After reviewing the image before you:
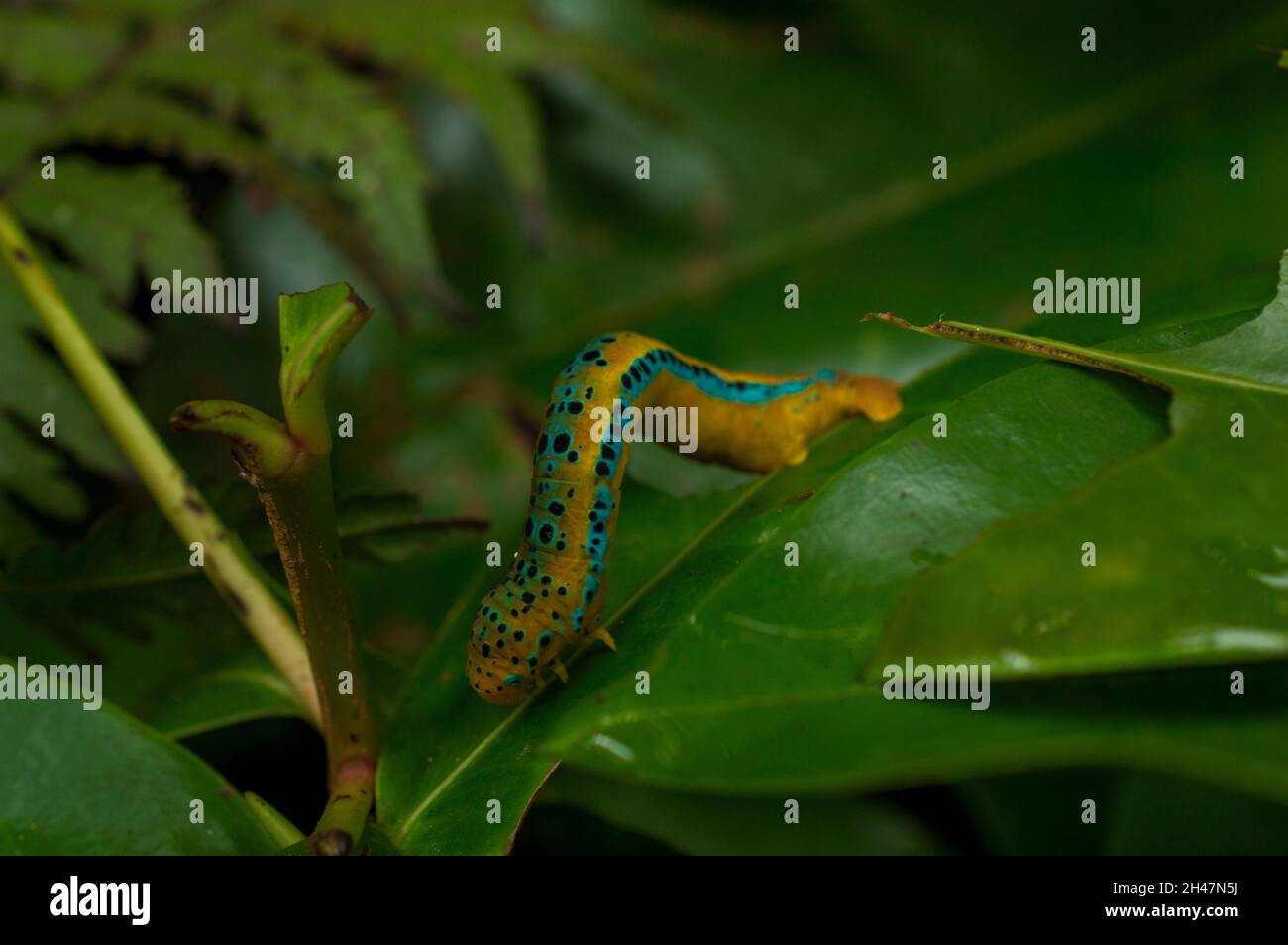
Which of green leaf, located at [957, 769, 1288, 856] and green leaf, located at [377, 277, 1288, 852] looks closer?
green leaf, located at [377, 277, 1288, 852]

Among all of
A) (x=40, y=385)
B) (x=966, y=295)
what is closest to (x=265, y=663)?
(x=40, y=385)

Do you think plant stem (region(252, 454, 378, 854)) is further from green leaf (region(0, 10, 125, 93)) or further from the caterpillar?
green leaf (region(0, 10, 125, 93))

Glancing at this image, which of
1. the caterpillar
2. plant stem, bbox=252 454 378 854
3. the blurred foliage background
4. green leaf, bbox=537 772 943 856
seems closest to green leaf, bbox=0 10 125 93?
the blurred foliage background

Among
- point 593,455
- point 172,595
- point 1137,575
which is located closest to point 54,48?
point 172,595

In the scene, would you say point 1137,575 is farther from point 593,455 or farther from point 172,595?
point 172,595

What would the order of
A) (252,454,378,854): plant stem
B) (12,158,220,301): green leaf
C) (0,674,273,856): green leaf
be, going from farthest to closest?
1. (12,158,220,301): green leaf
2. (0,674,273,856): green leaf
3. (252,454,378,854): plant stem

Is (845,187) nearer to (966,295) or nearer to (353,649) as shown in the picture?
(966,295)

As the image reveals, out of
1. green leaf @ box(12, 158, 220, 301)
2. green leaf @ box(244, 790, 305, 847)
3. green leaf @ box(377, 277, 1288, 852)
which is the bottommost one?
green leaf @ box(244, 790, 305, 847)
